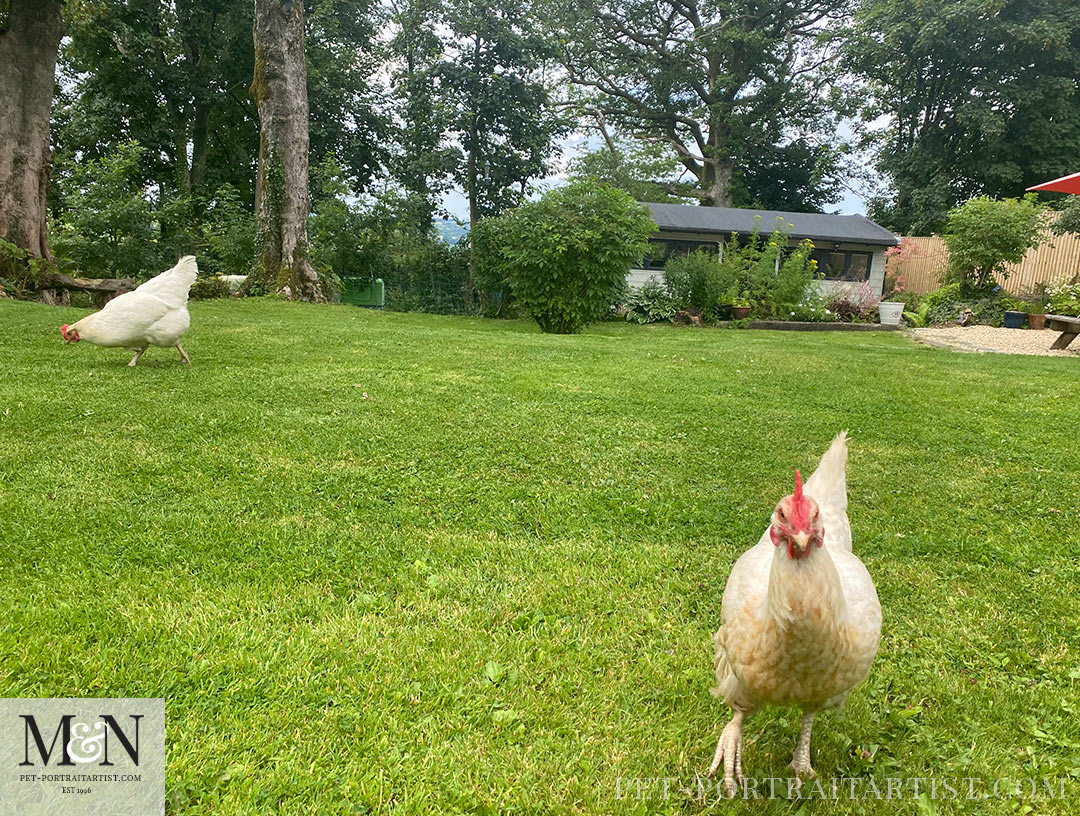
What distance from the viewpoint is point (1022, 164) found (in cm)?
2570

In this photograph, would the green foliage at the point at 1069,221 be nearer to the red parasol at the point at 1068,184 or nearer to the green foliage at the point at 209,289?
the red parasol at the point at 1068,184

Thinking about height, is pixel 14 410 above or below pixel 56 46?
below

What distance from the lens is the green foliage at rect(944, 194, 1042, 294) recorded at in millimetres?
18125

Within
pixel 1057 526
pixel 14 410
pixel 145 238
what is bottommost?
pixel 1057 526

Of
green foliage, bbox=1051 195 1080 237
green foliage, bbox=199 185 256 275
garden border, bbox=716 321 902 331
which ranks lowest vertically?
garden border, bbox=716 321 902 331

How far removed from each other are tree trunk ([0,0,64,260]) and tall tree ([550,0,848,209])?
84.0 ft

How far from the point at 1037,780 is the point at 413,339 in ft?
28.5

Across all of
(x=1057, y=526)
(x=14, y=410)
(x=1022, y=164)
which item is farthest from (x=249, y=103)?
(x=1022, y=164)

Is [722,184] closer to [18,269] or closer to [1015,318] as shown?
[1015,318]

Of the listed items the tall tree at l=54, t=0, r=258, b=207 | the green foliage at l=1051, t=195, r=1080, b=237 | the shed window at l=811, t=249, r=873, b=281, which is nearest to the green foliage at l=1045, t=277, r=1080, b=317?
the green foliage at l=1051, t=195, r=1080, b=237

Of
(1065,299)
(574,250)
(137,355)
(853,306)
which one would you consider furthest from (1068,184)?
(137,355)

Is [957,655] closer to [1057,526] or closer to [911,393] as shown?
[1057,526]

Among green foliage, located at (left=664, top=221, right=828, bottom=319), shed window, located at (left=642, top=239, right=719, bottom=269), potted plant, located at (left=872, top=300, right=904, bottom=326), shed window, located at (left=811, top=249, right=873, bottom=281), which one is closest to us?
green foliage, located at (left=664, top=221, right=828, bottom=319)

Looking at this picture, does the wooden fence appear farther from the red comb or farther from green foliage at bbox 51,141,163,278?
green foliage at bbox 51,141,163,278
